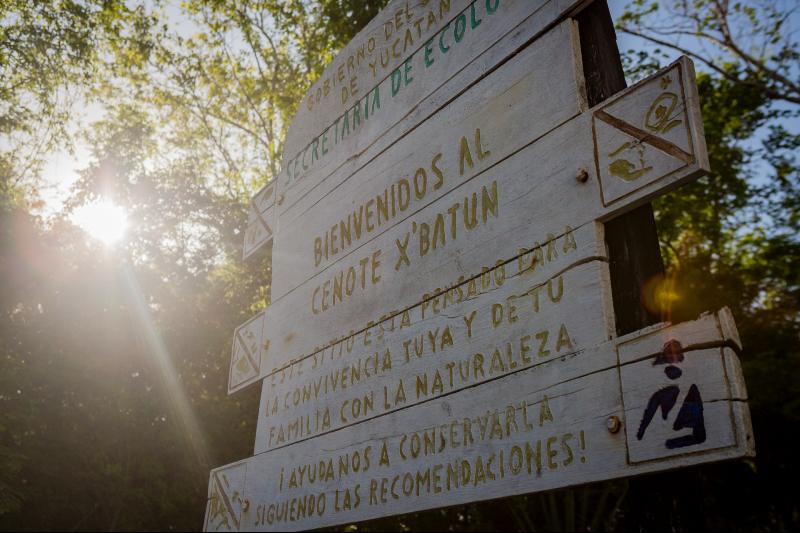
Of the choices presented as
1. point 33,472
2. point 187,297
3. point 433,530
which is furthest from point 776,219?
point 33,472

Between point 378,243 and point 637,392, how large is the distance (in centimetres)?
142

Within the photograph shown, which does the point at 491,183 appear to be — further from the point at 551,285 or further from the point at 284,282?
the point at 284,282

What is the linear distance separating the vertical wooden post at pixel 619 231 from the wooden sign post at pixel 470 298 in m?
0.02

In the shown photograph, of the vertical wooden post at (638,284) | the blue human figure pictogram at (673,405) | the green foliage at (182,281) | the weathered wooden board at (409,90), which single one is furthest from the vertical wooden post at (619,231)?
the green foliage at (182,281)

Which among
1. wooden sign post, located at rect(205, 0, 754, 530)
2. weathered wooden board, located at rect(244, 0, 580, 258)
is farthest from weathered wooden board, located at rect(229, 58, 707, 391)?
weathered wooden board, located at rect(244, 0, 580, 258)

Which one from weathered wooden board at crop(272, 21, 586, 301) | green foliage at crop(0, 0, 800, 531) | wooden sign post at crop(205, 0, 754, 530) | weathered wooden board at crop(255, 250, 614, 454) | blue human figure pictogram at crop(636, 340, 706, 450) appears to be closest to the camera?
blue human figure pictogram at crop(636, 340, 706, 450)

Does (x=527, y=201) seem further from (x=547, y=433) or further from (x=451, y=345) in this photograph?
(x=547, y=433)

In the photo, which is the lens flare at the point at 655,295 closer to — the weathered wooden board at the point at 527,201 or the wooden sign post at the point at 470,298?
the wooden sign post at the point at 470,298

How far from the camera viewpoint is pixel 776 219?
15.2 meters

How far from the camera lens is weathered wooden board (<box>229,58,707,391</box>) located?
68.5 inches

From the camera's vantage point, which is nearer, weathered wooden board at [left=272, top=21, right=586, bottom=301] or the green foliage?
weathered wooden board at [left=272, top=21, right=586, bottom=301]

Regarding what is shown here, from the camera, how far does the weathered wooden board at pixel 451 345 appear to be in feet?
6.07

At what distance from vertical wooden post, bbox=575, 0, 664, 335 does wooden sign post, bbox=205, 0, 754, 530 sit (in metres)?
0.02

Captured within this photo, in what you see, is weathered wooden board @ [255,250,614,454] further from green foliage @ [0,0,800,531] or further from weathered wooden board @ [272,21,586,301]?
green foliage @ [0,0,800,531]
